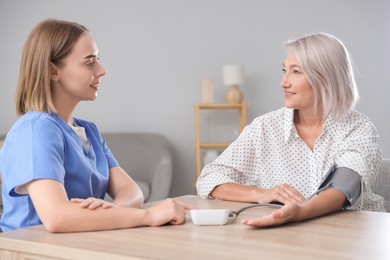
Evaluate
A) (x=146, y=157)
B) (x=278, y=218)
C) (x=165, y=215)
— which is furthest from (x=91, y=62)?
(x=146, y=157)

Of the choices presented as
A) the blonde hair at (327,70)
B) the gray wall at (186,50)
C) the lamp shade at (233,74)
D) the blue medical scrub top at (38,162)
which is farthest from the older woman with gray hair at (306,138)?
the gray wall at (186,50)

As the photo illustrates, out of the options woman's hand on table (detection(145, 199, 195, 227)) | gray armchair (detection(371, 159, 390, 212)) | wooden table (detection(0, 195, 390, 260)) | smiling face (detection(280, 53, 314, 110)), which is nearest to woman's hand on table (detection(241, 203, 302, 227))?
wooden table (detection(0, 195, 390, 260))

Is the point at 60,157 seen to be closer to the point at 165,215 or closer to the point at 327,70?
the point at 165,215

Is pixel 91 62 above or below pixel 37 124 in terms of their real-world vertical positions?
above

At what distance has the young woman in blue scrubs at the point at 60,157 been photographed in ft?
4.86

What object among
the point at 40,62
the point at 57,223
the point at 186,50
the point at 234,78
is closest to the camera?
the point at 57,223

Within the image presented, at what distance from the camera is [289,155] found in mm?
2193

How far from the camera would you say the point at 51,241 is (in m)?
1.35

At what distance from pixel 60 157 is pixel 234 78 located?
3.49 meters

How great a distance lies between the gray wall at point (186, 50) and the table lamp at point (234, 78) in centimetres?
22

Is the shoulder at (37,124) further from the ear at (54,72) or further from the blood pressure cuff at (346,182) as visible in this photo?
the blood pressure cuff at (346,182)

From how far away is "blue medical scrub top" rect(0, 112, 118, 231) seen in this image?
1.52 metres

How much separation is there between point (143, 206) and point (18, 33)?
4443 millimetres

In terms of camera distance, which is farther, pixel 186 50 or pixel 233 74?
pixel 186 50
